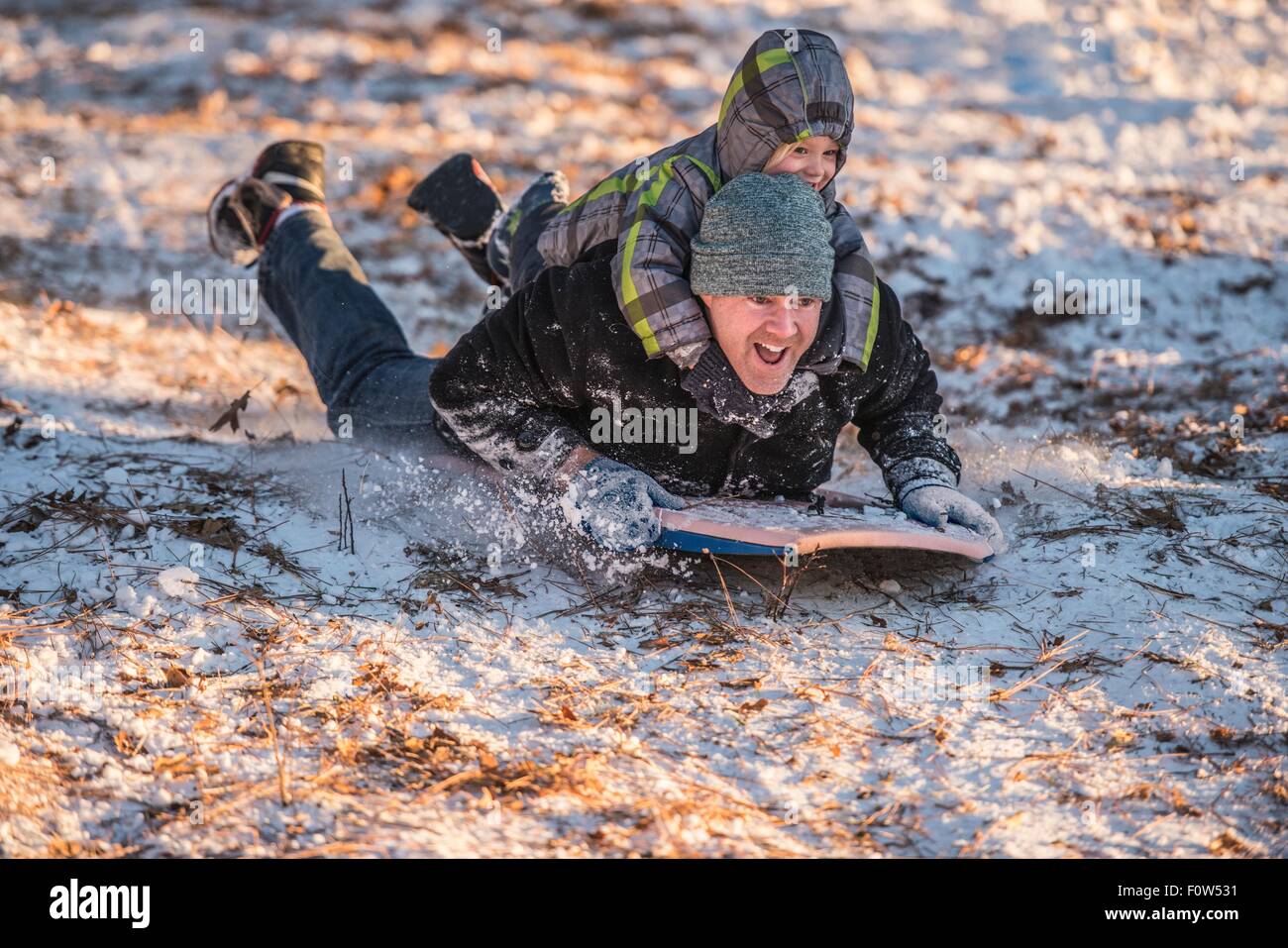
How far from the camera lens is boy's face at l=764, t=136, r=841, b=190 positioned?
3508 mm

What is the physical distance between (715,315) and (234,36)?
7.70 m

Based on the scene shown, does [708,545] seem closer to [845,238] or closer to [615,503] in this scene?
[615,503]

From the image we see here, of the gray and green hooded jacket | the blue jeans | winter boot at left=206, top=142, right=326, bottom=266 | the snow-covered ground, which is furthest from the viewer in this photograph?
winter boot at left=206, top=142, right=326, bottom=266

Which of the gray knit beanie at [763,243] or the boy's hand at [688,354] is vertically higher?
the gray knit beanie at [763,243]

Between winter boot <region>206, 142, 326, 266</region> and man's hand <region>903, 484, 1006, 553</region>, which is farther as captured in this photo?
winter boot <region>206, 142, 326, 266</region>

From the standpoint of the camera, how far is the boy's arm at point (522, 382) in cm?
341

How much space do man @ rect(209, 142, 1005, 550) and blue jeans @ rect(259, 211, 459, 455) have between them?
0.18 m

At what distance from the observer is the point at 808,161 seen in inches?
139

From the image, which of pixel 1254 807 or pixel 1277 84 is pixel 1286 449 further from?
pixel 1277 84

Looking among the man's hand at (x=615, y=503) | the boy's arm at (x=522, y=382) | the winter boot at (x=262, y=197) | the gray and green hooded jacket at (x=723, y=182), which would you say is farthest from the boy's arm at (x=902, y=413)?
the winter boot at (x=262, y=197)

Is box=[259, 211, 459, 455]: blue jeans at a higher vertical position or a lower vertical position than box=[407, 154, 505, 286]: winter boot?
lower

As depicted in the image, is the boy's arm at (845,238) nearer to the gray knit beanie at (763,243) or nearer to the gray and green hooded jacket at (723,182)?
the gray and green hooded jacket at (723,182)

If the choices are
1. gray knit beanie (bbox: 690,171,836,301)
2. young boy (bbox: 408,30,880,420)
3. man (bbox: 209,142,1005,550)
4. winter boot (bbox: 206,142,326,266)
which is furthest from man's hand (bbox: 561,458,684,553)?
winter boot (bbox: 206,142,326,266)

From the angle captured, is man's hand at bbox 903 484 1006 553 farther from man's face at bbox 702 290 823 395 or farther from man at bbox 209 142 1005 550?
man's face at bbox 702 290 823 395
